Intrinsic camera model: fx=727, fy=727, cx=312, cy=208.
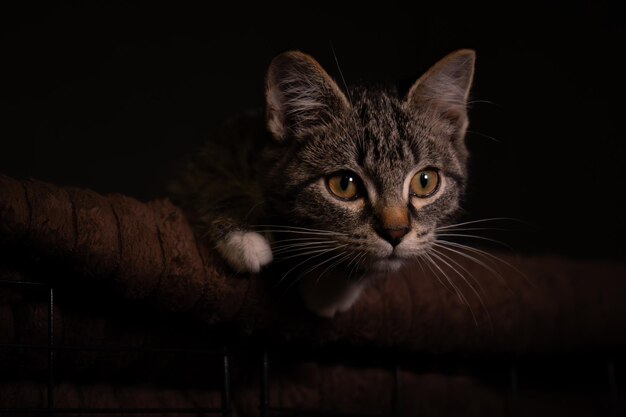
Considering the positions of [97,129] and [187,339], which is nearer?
[187,339]

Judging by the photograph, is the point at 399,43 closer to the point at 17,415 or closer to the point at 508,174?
the point at 508,174

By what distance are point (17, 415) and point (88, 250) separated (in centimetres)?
34

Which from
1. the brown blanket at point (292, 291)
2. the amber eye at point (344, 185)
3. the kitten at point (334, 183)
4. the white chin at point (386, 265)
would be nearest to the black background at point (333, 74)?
the brown blanket at point (292, 291)

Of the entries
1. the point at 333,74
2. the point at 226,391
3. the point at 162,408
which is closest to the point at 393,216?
the point at 226,391

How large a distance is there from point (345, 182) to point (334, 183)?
0.08ft

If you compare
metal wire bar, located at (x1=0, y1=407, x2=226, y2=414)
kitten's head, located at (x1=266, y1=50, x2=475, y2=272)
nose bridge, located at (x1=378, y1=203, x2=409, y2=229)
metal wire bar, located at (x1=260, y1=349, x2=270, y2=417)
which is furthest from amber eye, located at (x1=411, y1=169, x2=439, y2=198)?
metal wire bar, located at (x1=0, y1=407, x2=226, y2=414)

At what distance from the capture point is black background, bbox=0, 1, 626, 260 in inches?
96.3

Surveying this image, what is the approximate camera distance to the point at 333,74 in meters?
2.50

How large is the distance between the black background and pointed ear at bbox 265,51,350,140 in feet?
2.68

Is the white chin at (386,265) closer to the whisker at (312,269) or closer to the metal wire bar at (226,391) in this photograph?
the whisker at (312,269)

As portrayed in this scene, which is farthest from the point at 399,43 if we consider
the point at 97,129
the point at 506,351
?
the point at 506,351

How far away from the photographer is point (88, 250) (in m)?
1.33

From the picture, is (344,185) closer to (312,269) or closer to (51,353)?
(312,269)

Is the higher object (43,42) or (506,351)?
(43,42)
